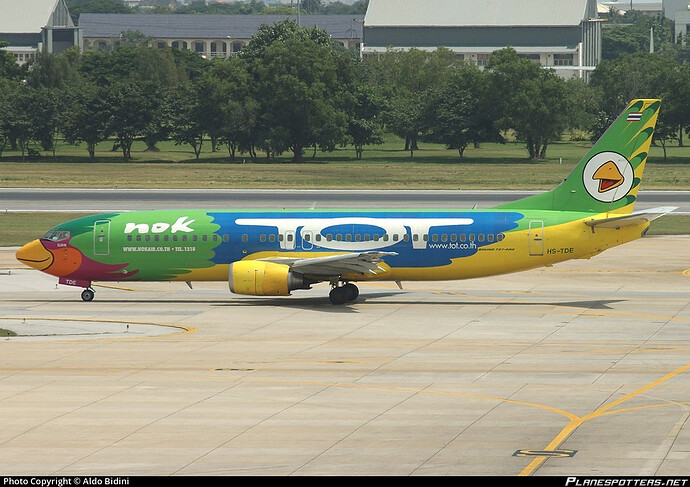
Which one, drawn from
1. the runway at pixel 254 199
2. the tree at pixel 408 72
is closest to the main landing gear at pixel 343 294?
the runway at pixel 254 199

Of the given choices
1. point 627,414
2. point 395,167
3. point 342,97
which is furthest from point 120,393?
point 342,97

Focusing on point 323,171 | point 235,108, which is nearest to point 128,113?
point 235,108

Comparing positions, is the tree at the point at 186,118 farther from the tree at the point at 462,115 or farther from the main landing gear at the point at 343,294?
the main landing gear at the point at 343,294

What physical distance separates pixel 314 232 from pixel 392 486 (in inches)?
1034

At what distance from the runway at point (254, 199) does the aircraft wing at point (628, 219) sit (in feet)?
112

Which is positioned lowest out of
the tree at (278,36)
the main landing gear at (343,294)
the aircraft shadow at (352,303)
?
the aircraft shadow at (352,303)

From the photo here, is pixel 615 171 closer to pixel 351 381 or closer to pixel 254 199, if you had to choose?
pixel 351 381

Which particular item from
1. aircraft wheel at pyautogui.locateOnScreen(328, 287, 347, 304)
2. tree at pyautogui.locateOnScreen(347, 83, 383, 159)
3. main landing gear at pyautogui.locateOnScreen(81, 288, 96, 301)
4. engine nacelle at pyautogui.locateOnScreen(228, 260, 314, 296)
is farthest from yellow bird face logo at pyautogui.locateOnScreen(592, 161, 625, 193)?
tree at pyautogui.locateOnScreen(347, 83, 383, 159)

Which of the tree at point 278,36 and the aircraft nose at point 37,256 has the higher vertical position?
the tree at point 278,36

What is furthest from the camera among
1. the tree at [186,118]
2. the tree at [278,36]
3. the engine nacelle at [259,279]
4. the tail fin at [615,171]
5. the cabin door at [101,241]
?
the tree at [278,36]

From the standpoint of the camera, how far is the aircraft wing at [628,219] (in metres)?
Result: 45.1

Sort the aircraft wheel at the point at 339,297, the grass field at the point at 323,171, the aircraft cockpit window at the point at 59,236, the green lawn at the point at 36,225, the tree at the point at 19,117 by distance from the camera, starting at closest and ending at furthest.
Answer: the aircraft wheel at the point at 339,297 < the aircraft cockpit window at the point at 59,236 < the green lawn at the point at 36,225 < the grass field at the point at 323,171 < the tree at the point at 19,117

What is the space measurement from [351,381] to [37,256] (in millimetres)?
21330

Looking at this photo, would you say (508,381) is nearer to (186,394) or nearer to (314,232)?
(186,394)
